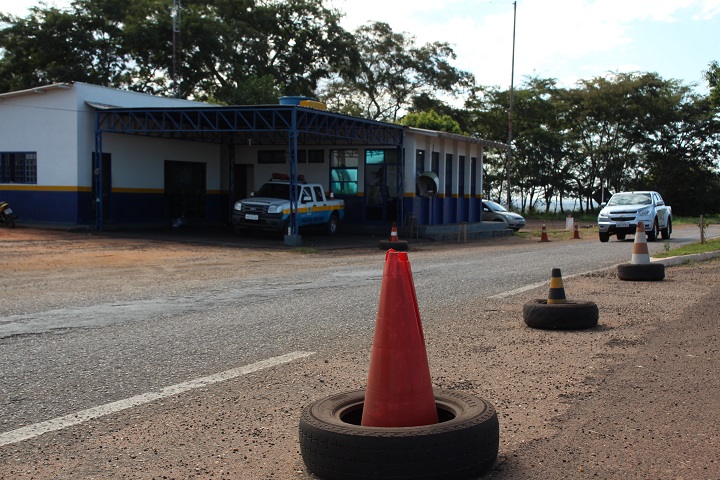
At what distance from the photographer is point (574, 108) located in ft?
195

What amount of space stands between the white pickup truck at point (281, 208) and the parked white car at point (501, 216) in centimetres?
1186

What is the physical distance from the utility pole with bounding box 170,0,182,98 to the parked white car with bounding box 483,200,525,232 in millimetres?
16763

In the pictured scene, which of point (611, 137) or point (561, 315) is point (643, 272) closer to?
point (561, 315)

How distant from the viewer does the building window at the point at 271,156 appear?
3119 cm

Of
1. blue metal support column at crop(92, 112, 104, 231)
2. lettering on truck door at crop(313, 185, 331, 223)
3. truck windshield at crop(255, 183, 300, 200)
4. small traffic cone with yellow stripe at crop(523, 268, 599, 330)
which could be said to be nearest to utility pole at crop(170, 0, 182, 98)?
blue metal support column at crop(92, 112, 104, 231)

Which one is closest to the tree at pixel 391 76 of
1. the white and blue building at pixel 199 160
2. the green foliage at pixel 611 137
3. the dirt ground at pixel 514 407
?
the green foliage at pixel 611 137

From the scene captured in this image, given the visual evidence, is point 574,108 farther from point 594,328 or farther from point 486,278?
point 594,328

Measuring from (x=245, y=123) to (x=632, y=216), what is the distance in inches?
525

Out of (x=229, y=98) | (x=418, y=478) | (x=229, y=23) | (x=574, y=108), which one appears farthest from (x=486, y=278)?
(x=574, y=108)

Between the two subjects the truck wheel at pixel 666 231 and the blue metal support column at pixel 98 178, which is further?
the truck wheel at pixel 666 231

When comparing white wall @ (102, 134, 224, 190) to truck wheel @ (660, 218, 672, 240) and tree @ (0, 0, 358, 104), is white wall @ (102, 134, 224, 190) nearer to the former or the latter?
tree @ (0, 0, 358, 104)

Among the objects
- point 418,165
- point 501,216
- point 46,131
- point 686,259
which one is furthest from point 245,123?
point 686,259

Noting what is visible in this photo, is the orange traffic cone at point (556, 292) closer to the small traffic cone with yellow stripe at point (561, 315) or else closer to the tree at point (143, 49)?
the small traffic cone with yellow stripe at point (561, 315)

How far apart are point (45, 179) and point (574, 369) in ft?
75.5
